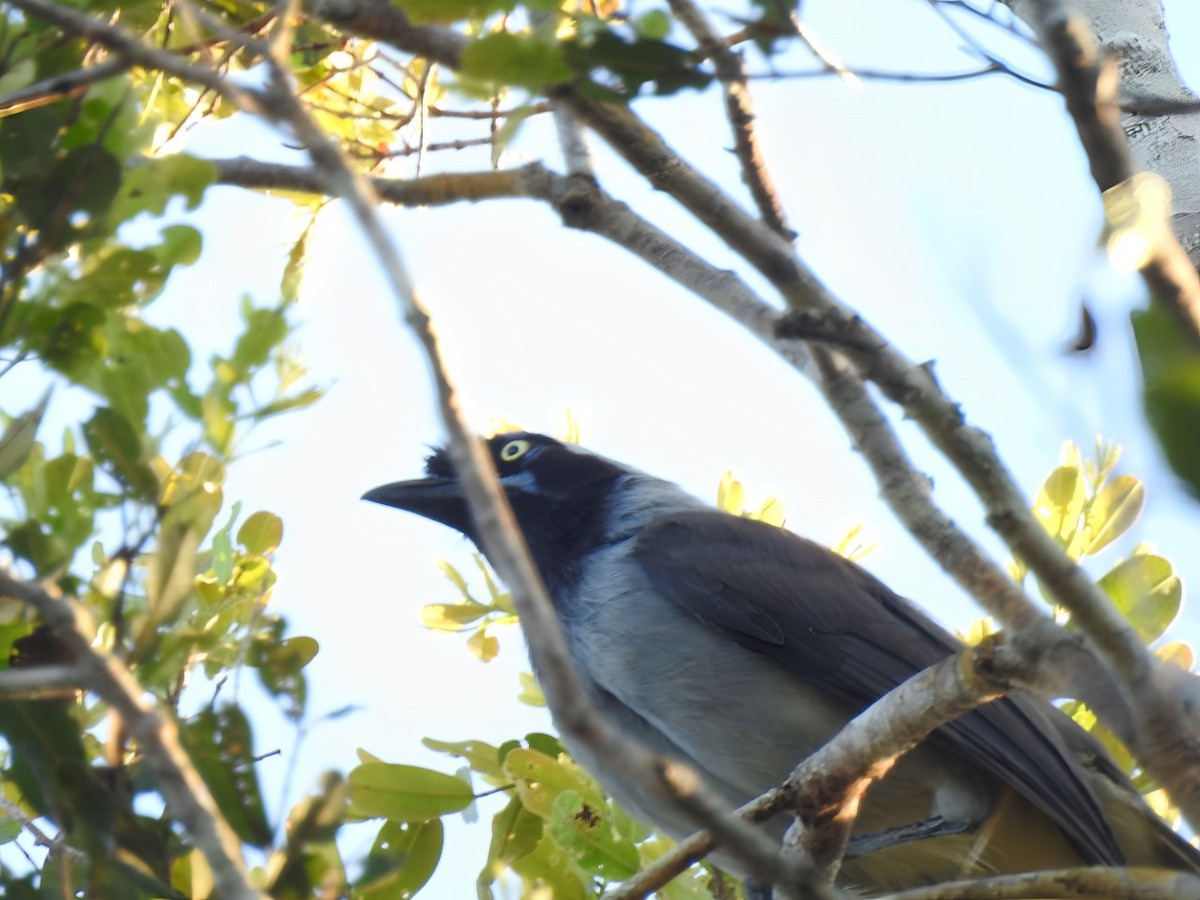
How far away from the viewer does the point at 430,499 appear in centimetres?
714

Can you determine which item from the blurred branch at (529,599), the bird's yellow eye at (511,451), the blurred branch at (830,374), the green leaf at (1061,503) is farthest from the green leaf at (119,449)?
the bird's yellow eye at (511,451)

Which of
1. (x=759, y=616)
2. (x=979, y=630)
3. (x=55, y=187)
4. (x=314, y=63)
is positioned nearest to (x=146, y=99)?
(x=314, y=63)

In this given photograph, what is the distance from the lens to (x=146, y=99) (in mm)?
5008

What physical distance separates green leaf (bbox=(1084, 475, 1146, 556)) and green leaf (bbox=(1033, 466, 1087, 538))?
54mm

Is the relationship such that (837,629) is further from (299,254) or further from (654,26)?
(654,26)

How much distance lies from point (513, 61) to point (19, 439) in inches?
57.1

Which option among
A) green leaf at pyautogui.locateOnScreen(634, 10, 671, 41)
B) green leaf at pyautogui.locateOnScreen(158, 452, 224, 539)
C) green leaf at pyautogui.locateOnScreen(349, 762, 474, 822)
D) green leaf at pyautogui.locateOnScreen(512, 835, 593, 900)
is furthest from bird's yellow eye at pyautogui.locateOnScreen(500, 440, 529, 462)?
green leaf at pyautogui.locateOnScreen(634, 10, 671, 41)

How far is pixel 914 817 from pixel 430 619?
2.26 m

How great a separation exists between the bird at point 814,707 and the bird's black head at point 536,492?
51 centimetres

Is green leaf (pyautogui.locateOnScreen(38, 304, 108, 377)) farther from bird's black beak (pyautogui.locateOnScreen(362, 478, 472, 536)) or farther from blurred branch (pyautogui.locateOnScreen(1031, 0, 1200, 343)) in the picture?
bird's black beak (pyautogui.locateOnScreen(362, 478, 472, 536))

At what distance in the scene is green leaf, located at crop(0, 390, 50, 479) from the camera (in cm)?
321

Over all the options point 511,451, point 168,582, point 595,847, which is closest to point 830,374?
point 168,582

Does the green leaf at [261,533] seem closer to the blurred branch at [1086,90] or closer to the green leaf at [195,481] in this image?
the green leaf at [195,481]

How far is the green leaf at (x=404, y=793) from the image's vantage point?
16.2 feet
